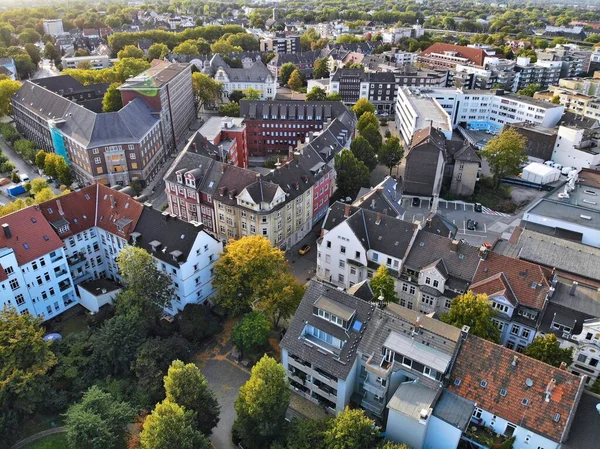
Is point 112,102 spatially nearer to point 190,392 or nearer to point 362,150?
point 362,150

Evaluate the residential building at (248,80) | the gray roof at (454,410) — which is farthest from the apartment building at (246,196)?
the residential building at (248,80)

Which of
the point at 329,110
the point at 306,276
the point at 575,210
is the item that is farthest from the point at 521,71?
the point at 306,276

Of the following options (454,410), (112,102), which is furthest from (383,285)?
(112,102)

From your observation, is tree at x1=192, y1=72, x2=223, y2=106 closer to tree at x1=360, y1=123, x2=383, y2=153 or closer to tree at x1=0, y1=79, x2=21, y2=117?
tree at x1=0, y1=79, x2=21, y2=117

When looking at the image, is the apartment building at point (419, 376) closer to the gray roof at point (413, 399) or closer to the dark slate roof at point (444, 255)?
the gray roof at point (413, 399)

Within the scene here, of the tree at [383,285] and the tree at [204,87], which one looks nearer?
the tree at [383,285]

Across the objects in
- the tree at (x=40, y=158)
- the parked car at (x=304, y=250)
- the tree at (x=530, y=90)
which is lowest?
the parked car at (x=304, y=250)

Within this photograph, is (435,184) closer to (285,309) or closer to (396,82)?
(285,309)
